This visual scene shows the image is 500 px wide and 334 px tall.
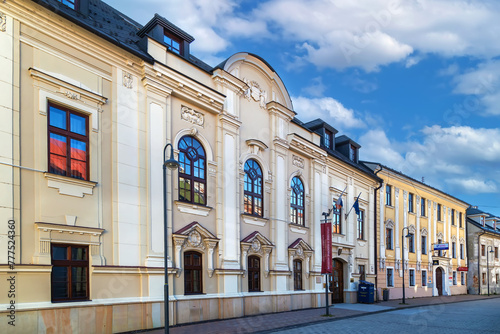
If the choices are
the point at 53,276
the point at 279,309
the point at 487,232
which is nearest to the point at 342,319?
the point at 279,309

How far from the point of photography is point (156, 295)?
14.4 m

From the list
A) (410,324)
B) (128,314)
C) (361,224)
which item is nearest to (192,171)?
(128,314)

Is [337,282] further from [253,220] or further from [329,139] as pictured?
[253,220]

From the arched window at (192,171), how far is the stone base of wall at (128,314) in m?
3.83

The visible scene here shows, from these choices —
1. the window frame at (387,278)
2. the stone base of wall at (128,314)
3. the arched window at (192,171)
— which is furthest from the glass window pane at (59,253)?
the window frame at (387,278)

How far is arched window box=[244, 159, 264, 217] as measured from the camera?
64.9 feet

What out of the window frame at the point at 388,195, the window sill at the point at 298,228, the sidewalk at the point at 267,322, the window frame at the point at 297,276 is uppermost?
the window frame at the point at 388,195

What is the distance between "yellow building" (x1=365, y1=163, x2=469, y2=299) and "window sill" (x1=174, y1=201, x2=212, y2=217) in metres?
17.0

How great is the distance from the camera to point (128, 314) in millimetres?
13508

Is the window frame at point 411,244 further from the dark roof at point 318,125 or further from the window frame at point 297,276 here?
the window frame at point 297,276

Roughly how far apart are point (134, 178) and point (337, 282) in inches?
636

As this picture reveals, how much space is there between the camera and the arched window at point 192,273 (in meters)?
16.1

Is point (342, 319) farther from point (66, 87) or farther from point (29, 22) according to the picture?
point (29, 22)

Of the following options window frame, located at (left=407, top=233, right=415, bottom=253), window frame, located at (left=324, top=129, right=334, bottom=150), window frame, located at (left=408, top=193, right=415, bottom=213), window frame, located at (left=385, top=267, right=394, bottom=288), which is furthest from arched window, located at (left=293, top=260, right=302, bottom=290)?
window frame, located at (left=408, top=193, right=415, bottom=213)
